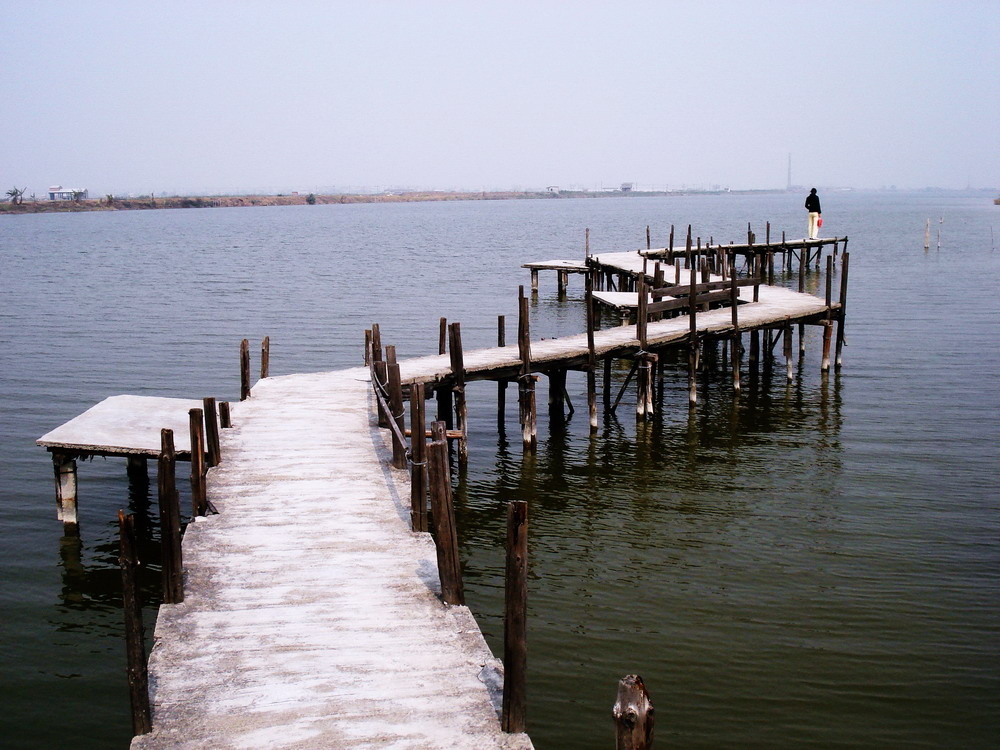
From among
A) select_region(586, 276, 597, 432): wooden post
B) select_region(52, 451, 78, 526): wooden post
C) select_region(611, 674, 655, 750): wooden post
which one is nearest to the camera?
select_region(611, 674, 655, 750): wooden post

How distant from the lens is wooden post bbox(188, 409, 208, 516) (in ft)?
36.8

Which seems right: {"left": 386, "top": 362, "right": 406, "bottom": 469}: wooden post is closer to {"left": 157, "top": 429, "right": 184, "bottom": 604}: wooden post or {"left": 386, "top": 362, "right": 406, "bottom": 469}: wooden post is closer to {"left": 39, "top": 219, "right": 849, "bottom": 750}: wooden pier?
{"left": 39, "top": 219, "right": 849, "bottom": 750}: wooden pier

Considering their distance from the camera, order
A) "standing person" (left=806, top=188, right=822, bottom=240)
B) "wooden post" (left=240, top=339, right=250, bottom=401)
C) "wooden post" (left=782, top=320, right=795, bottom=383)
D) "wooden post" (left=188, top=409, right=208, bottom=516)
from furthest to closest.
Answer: "standing person" (left=806, top=188, right=822, bottom=240), "wooden post" (left=782, top=320, right=795, bottom=383), "wooden post" (left=240, top=339, right=250, bottom=401), "wooden post" (left=188, top=409, right=208, bottom=516)

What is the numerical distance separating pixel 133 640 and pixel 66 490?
8.49 metres

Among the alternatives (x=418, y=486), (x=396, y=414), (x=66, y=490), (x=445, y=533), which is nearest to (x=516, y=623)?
(x=445, y=533)

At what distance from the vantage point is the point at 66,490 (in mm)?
14336

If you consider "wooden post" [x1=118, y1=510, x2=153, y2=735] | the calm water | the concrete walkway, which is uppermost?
"wooden post" [x1=118, y1=510, x2=153, y2=735]

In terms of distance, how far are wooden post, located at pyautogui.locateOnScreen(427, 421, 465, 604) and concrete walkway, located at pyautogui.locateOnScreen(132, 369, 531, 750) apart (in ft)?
0.55

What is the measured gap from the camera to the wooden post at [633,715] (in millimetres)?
5230

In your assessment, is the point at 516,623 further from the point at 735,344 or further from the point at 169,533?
the point at 735,344

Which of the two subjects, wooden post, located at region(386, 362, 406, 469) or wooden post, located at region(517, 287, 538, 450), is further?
wooden post, located at region(517, 287, 538, 450)

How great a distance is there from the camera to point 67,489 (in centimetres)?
1434

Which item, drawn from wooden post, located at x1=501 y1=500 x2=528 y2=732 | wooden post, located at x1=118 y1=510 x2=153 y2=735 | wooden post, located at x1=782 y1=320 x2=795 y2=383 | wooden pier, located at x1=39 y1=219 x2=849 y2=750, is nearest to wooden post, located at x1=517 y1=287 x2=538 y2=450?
wooden pier, located at x1=39 y1=219 x2=849 y2=750

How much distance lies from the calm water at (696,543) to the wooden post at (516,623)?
9.54 feet
